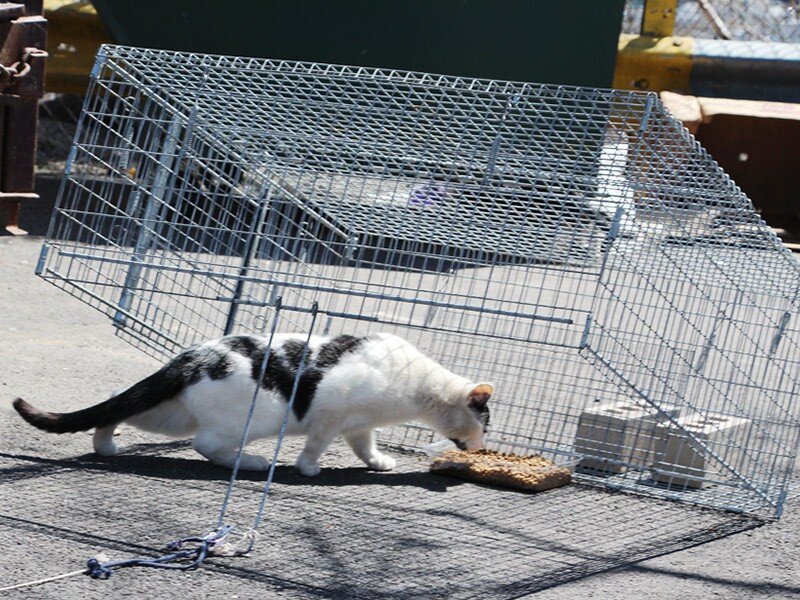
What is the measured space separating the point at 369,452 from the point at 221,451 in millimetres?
581

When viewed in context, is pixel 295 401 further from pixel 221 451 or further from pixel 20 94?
pixel 20 94

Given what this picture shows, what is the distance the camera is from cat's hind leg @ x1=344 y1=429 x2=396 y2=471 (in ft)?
14.8

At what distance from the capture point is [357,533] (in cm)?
378

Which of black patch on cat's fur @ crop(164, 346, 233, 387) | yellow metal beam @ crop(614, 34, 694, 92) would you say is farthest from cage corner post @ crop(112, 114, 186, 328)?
yellow metal beam @ crop(614, 34, 694, 92)

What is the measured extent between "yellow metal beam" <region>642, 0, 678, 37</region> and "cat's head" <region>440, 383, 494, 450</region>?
6633 millimetres

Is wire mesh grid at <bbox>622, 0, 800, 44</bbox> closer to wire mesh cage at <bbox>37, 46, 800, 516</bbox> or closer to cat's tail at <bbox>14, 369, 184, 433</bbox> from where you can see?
wire mesh cage at <bbox>37, 46, 800, 516</bbox>

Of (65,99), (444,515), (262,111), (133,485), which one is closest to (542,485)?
(444,515)

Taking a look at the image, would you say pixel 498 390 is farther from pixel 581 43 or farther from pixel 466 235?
pixel 581 43

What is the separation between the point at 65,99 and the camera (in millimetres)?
12266

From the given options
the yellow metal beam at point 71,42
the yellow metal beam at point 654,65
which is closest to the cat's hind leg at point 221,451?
the yellow metal beam at point 71,42

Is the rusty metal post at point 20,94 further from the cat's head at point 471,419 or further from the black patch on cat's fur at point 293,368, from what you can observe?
the cat's head at point 471,419

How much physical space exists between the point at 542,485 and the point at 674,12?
7103mm

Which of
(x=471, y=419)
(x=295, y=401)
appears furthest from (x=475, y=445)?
(x=295, y=401)

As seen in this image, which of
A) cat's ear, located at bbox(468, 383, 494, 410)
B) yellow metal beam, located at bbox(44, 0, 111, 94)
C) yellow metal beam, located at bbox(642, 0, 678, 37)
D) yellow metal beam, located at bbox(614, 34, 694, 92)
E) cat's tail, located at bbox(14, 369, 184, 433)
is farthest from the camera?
yellow metal beam, located at bbox(642, 0, 678, 37)
